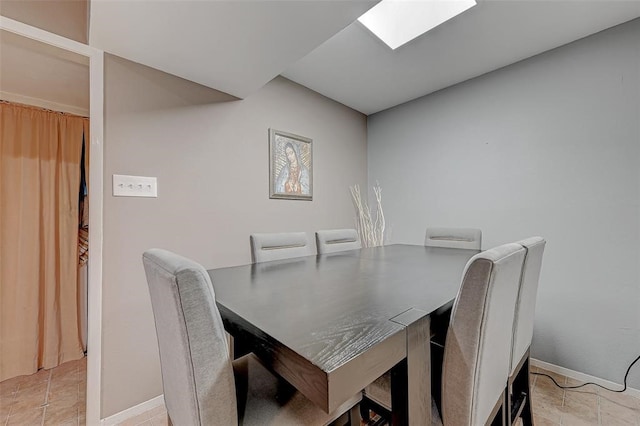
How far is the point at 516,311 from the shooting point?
104 cm

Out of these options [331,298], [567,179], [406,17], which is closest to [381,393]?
[331,298]

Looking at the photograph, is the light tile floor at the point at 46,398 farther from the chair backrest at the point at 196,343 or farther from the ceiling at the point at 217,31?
the ceiling at the point at 217,31

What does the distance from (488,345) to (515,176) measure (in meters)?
2.00

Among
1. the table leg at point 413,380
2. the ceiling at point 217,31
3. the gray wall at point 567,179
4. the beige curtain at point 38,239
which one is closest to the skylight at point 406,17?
the ceiling at point 217,31

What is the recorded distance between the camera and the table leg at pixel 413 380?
704mm

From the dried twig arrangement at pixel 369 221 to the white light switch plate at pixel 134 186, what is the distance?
187cm

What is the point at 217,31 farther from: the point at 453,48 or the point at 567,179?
the point at 567,179

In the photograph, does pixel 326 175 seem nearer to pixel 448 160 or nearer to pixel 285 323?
pixel 448 160

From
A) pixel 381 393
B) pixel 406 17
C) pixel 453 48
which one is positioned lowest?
pixel 381 393

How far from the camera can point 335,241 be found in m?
2.12

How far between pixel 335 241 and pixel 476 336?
1423 millimetres

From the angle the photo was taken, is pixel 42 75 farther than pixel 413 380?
Yes

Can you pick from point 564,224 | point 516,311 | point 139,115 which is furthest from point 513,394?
point 139,115

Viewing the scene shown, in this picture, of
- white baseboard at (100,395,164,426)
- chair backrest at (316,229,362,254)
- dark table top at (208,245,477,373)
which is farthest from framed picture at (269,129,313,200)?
white baseboard at (100,395,164,426)
